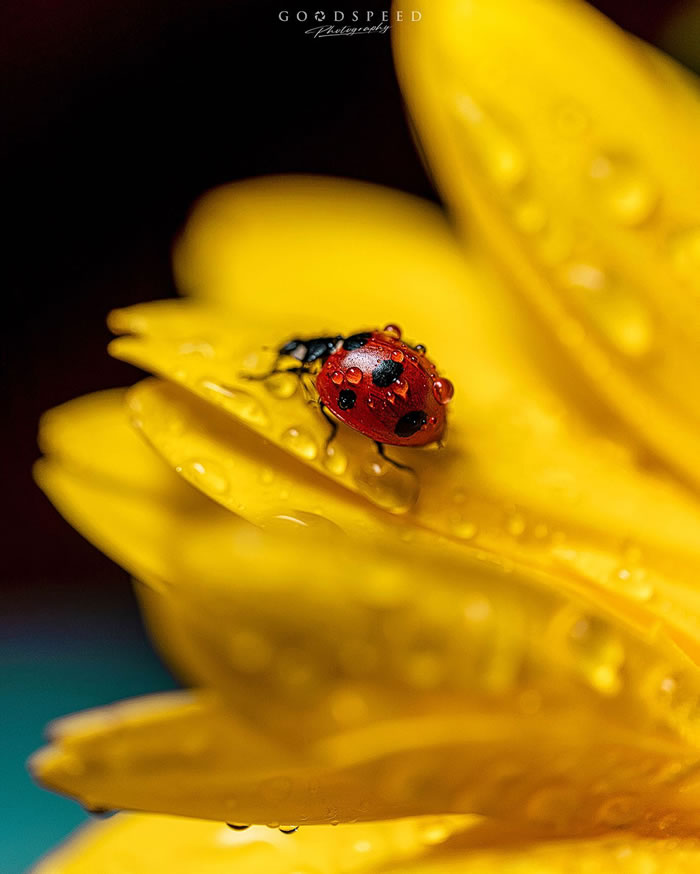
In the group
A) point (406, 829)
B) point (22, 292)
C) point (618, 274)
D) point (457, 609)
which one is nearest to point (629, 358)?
point (618, 274)

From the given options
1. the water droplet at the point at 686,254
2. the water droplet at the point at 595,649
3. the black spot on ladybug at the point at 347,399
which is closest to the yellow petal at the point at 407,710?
the water droplet at the point at 595,649

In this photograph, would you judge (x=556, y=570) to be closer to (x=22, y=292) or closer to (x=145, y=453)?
(x=145, y=453)

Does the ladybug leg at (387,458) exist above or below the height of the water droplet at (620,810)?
above

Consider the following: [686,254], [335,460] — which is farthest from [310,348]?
[686,254]

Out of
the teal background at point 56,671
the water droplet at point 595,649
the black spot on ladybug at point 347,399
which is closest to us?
the water droplet at point 595,649

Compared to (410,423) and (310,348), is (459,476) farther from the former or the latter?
(310,348)

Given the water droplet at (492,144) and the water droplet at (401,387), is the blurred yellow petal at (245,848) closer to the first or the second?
the water droplet at (401,387)

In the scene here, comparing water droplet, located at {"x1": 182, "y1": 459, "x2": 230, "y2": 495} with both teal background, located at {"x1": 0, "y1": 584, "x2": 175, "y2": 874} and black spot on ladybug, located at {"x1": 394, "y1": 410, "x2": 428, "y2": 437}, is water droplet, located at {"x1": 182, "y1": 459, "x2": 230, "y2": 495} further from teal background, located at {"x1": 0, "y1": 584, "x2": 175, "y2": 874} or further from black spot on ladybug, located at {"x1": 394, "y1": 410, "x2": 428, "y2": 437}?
teal background, located at {"x1": 0, "y1": 584, "x2": 175, "y2": 874}

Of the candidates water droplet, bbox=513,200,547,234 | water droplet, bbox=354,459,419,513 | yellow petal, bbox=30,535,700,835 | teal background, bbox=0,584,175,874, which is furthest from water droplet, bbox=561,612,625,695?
teal background, bbox=0,584,175,874
